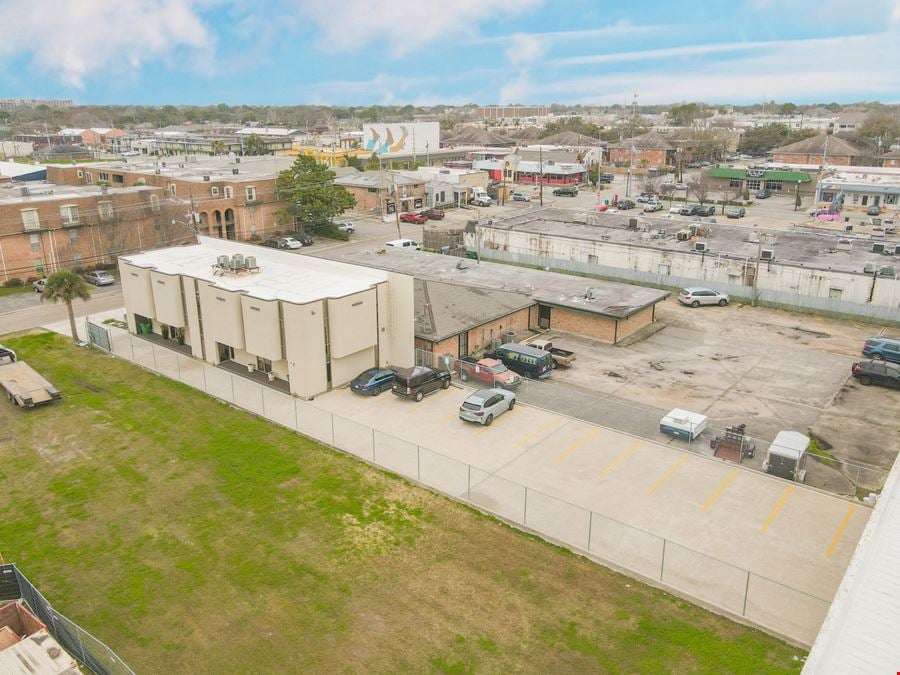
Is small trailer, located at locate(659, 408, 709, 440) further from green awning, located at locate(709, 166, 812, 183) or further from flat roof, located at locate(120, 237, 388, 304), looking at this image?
green awning, located at locate(709, 166, 812, 183)

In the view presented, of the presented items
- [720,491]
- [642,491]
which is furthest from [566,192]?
[642,491]

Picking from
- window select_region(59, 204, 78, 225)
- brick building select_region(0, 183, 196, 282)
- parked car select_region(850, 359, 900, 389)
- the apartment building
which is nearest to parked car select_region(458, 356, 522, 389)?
parked car select_region(850, 359, 900, 389)

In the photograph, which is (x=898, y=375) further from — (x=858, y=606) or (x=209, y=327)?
(x=209, y=327)

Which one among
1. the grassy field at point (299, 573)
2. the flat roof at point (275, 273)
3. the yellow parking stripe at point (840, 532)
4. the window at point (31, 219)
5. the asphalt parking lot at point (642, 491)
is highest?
the window at point (31, 219)

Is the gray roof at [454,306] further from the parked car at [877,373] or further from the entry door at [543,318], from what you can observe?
the parked car at [877,373]

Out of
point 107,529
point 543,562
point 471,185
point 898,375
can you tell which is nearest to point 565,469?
point 543,562

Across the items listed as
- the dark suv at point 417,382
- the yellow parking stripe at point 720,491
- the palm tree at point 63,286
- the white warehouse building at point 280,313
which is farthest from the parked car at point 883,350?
the palm tree at point 63,286
